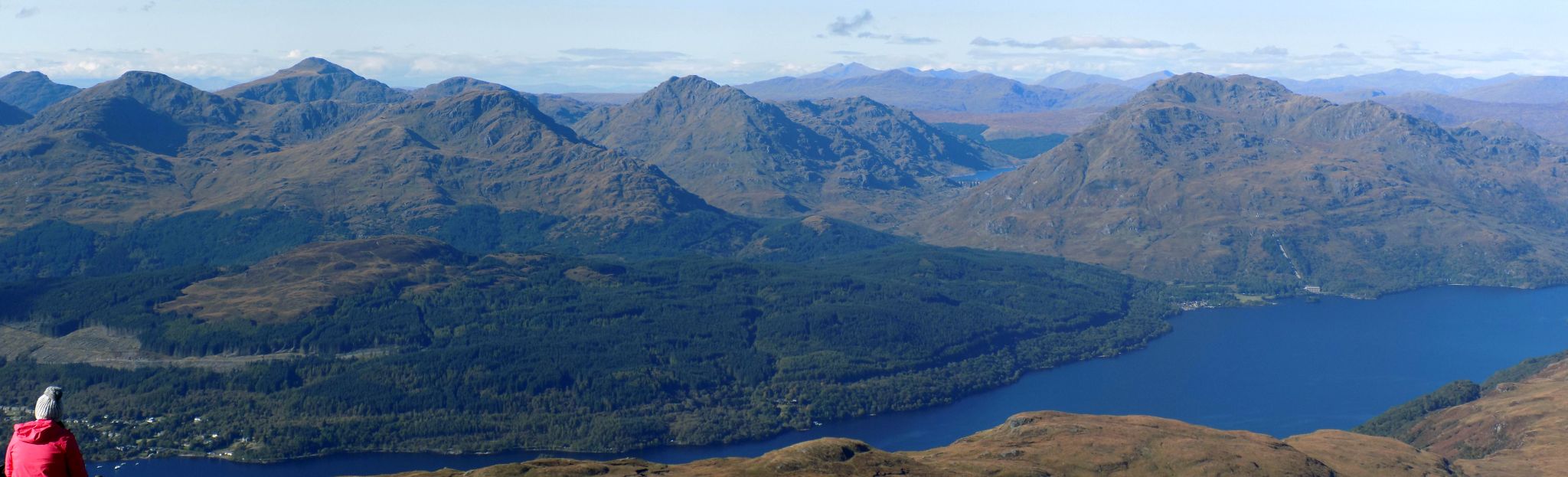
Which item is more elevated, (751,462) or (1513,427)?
(751,462)

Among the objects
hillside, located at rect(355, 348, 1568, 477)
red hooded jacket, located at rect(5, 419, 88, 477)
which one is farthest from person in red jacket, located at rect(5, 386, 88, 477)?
hillside, located at rect(355, 348, 1568, 477)

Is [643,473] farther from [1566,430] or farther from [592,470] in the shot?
[1566,430]

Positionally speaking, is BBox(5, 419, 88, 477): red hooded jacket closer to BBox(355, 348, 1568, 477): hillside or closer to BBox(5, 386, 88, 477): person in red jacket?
BBox(5, 386, 88, 477): person in red jacket

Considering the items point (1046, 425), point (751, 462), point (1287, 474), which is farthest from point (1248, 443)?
point (751, 462)

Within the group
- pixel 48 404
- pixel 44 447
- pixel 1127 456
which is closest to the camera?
pixel 48 404

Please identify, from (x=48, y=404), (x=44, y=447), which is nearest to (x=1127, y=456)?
(x=44, y=447)

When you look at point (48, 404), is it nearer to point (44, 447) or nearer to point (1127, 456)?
point (44, 447)

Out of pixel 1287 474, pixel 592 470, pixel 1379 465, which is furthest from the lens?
pixel 1379 465

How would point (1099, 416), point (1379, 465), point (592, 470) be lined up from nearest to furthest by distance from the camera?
1. point (592, 470)
2. point (1379, 465)
3. point (1099, 416)
